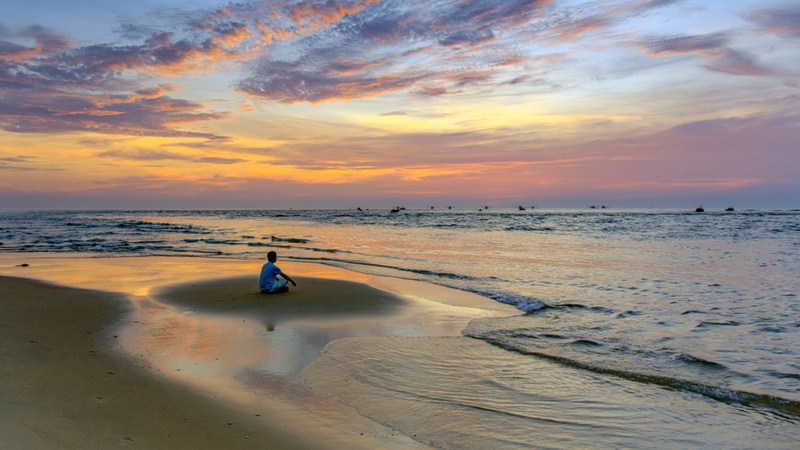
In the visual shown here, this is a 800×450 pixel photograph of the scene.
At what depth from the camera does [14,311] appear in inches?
420

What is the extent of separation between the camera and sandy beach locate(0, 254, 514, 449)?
4996 mm

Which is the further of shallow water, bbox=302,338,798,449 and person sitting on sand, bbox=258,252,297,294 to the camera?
person sitting on sand, bbox=258,252,297,294

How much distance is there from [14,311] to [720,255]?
28.4m

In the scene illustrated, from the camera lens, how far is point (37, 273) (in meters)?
17.8

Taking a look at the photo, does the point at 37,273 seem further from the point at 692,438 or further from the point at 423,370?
the point at 692,438

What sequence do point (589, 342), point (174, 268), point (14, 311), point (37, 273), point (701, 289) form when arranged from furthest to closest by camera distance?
point (174, 268)
point (37, 273)
point (701, 289)
point (14, 311)
point (589, 342)

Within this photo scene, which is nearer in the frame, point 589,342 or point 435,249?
point 589,342

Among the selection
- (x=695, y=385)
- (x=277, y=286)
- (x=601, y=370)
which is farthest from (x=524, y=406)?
(x=277, y=286)

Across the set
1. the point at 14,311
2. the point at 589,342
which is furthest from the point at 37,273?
the point at 589,342

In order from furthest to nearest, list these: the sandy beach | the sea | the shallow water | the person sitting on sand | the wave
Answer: the person sitting on sand < the wave < the sea < the shallow water < the sandy beach

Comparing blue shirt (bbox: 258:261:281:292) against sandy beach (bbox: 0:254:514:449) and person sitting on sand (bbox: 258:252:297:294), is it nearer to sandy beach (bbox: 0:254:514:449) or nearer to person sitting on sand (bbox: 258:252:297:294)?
person sitting on sand (bbox: 258:252:297:294)

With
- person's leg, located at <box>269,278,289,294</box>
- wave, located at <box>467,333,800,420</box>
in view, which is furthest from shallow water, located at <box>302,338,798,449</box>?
person's leg, located at <box>269,278,289,294</box>

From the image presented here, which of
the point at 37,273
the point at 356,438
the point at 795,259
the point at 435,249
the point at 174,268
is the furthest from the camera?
the point at 435,249

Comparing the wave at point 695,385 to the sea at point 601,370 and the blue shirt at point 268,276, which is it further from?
the blue shirt at point 268,276
